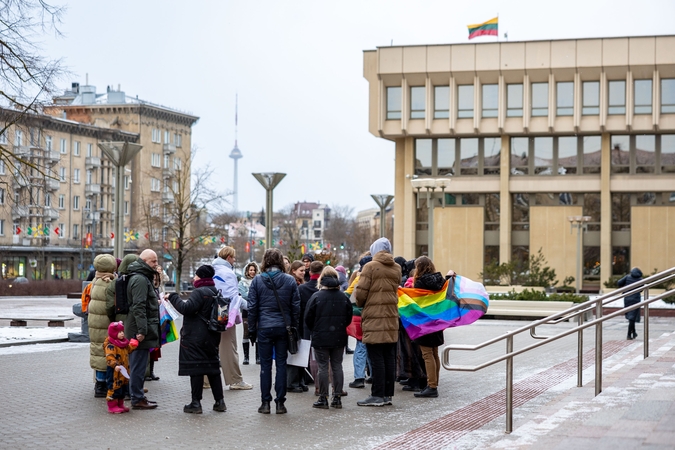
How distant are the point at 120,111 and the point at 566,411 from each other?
96.6 metres

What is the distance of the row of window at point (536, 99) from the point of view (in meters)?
56.8

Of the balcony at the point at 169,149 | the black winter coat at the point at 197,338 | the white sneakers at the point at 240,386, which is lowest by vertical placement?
the white sneakers at the point at 240,386

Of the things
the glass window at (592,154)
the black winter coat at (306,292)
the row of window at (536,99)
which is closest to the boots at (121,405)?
the black winter coat at (306,292)

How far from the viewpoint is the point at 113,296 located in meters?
12.0

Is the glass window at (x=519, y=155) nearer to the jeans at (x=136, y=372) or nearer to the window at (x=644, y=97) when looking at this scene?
the window at (x=644, y=97)

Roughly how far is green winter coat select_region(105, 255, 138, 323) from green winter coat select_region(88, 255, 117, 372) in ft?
0.57

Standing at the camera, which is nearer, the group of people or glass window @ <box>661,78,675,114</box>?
the group of people

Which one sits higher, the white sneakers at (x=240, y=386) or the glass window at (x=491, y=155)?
the glass window at (x=491, y=155)

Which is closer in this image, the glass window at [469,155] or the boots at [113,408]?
the boots at [113,408]

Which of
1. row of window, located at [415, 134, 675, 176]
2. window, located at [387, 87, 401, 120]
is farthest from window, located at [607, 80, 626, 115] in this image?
window, located at [387, 87, 401, 120]

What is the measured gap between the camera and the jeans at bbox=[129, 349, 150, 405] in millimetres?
11727

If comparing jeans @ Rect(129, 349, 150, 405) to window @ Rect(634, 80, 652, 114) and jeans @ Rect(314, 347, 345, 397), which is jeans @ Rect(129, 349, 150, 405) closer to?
jeans @ Rect(314, 347, 345, 397)

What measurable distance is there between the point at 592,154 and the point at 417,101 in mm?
11024

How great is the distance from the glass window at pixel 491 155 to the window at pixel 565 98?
4.18m
